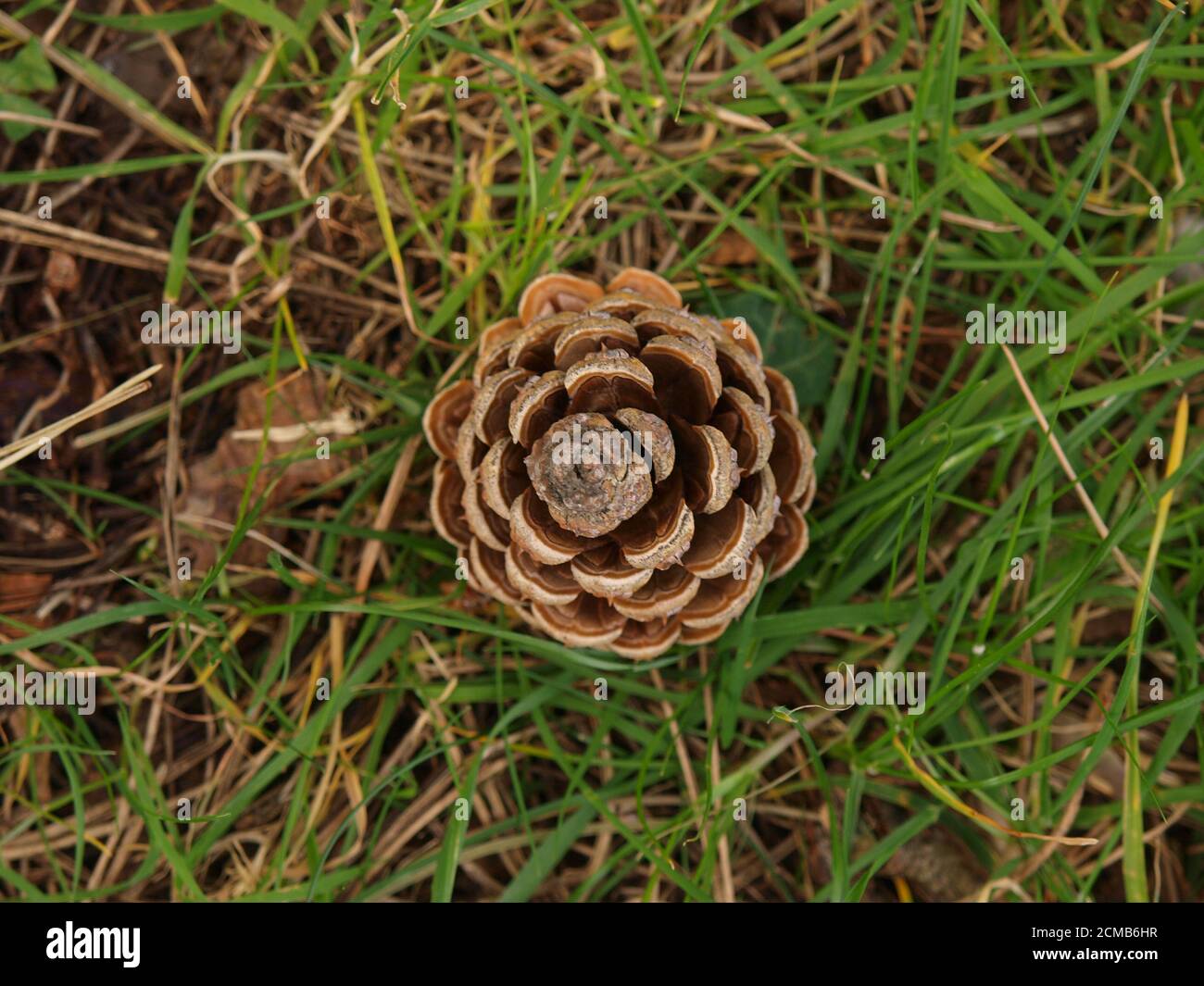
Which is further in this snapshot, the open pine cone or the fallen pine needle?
the fallen pine needle

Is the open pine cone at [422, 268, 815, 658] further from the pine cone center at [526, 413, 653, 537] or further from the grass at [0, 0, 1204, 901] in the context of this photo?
the grass at [0, 0, 1204, 901]

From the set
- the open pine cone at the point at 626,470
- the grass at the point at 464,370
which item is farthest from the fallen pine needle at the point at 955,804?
the open pine cone at the point at 626,470

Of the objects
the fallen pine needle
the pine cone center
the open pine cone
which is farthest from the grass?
the pine cone center

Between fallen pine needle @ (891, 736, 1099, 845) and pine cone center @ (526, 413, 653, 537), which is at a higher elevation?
pine cone center @ (526, 413, 653, 537)

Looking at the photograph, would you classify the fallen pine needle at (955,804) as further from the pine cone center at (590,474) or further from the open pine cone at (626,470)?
the pine cone center at (590,474)

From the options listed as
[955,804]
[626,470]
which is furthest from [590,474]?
[955,804]

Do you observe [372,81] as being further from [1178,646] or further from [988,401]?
[1178,646]
